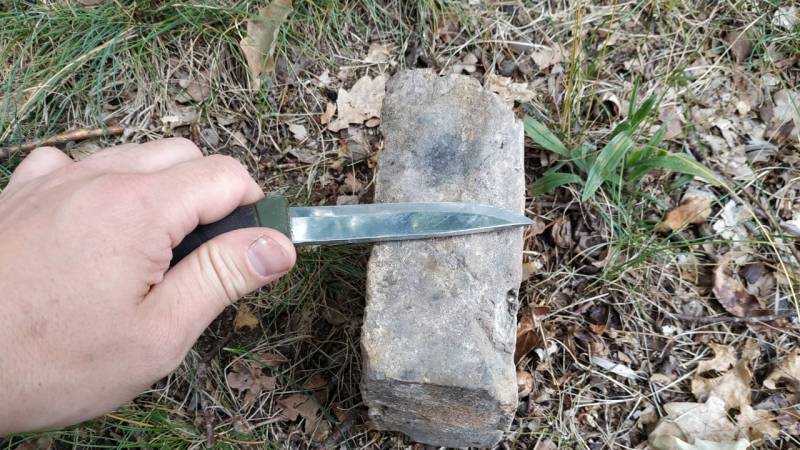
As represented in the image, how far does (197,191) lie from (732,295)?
7.77ft

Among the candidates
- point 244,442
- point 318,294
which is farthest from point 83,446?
point 318,294

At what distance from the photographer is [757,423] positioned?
2.63 metres

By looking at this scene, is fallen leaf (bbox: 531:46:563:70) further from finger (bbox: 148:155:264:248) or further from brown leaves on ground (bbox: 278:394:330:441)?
brown leaves on ground (bbox: 278:394:330:441)

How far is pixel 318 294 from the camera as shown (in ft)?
9.19

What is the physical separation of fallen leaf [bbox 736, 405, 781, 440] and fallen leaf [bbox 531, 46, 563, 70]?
184 centimetres

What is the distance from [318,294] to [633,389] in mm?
1430

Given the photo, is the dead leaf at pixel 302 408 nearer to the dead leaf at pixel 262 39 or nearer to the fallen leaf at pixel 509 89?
the dead leaf at pixel 262 39

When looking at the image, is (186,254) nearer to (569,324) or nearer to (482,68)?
(569,324)

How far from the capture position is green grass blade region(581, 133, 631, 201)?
2771mm

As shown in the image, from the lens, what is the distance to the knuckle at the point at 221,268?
1872mm

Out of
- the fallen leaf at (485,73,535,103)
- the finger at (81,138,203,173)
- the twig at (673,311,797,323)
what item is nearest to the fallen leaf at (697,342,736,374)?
the twig at (673,311,797,323)

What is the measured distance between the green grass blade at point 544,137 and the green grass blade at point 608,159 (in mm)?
184

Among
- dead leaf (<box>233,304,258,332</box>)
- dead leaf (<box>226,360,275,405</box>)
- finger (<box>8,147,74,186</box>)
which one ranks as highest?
finger (<box>8,147,74,186</box>)

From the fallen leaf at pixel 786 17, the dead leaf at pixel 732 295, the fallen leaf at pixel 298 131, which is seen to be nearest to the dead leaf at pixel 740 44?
the fallen leaf at pixel 786 17
